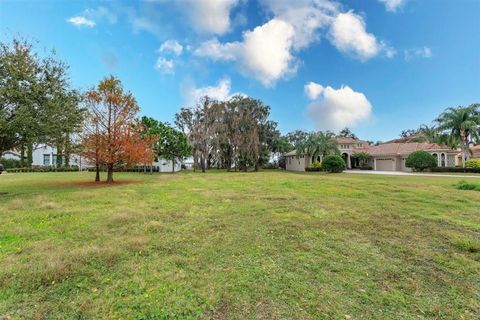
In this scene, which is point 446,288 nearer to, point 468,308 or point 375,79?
point 468,308

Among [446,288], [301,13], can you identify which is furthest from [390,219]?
[301,13]

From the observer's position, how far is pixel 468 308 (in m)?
2.75

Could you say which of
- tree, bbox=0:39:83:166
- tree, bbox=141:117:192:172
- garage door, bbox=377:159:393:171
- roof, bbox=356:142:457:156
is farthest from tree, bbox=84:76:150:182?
roof, bbox=356:142:457:156

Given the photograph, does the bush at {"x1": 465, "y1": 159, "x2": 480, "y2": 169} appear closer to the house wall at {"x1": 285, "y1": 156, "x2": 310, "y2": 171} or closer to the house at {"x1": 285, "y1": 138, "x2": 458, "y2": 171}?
→ the house at {"x1": 285, "y1": 138, "x2": 458, "y2": 171}

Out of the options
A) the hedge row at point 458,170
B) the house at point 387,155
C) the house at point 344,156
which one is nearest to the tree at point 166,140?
the house at point 387,155

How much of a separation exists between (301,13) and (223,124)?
22.5m

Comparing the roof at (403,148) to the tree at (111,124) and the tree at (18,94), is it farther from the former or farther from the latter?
the tree at (18,94)

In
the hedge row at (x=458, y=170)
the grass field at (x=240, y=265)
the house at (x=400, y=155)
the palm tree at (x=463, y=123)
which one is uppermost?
the palm tree at (x=463, y=123)

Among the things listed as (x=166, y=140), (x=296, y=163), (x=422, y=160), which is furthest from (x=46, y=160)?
(x=422, y=160)

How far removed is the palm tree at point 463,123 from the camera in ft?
91.8

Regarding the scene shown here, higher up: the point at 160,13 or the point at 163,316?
the point at 160,13

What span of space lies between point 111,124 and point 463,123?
3400 centimetres

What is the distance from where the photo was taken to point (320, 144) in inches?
1353

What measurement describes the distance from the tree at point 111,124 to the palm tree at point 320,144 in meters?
23.9
